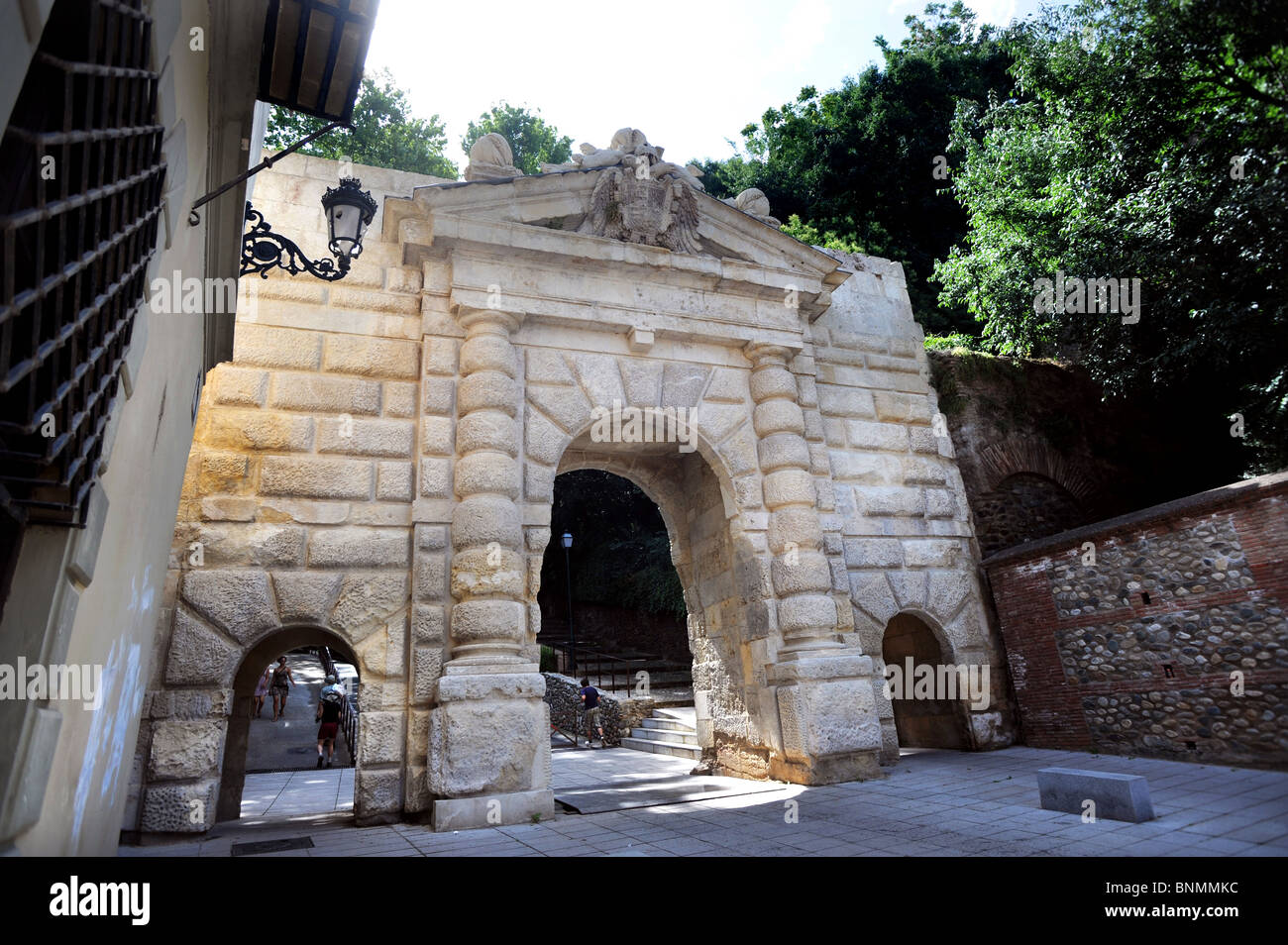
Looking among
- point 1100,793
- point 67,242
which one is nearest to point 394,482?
point 67,242

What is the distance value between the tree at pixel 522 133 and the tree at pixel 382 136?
8.62 feet

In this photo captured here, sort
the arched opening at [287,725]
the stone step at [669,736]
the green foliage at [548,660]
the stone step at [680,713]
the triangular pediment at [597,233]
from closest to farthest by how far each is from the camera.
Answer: the arched opening at [287,725]
the triangular pediment at [597,233]
the stone step at [669,736]
the stone step at [680,713]
the green foliage at [548,660]

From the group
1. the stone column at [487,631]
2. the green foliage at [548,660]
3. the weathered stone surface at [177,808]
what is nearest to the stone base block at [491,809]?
the stone column at [487,631]

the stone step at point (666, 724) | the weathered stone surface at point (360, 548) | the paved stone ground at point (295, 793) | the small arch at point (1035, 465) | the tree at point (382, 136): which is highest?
the tree at point (382, 136)

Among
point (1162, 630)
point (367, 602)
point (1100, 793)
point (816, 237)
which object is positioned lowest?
point (1100, 793)

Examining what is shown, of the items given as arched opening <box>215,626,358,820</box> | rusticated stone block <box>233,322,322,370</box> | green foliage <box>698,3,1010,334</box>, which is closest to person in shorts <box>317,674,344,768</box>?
arched opening <box>215,626,358,820</box>

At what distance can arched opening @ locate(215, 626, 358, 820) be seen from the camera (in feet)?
23.0

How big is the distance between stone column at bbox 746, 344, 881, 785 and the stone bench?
6.78 feet

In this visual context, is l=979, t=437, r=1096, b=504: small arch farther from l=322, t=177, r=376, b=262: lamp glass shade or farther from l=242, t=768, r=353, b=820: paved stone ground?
→ l=242, t=768, r=353, b=820: paved stone ground

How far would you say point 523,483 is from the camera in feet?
23.9

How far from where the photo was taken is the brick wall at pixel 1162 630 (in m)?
6.54

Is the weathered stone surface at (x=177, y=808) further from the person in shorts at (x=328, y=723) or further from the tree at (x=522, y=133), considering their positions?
the tree at (x=522, y=133)

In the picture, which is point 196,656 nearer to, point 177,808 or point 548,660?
point 177,808

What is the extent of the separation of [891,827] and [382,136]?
23.0m
